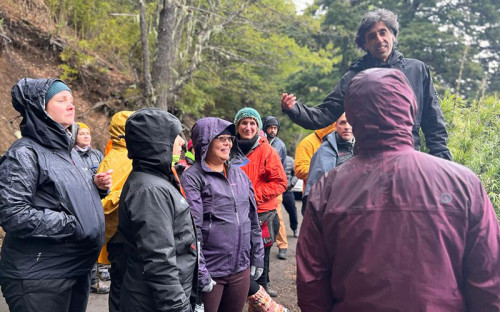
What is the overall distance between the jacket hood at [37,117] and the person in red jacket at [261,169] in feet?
7.36

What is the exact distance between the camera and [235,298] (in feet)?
10.9

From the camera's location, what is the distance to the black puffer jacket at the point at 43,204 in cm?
254

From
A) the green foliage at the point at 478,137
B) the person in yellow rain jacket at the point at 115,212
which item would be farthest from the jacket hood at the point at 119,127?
the green foliage at the point at 478,137

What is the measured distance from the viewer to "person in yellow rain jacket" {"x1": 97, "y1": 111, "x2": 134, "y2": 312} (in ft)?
8.81

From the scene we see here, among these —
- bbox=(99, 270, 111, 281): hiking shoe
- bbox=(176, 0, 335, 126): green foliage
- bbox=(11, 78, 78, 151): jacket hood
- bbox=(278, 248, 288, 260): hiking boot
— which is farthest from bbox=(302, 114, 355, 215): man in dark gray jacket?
bbox=(176, 0, 335, 126): green foliage

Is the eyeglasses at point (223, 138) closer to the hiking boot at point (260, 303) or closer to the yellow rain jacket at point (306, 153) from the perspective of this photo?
the hiking boot at point (260, 303)

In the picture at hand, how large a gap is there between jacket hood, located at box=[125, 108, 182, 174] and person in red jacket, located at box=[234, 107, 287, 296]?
2.07 m

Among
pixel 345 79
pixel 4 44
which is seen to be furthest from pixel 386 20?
pixel 4 44

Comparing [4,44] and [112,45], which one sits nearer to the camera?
[4,44]

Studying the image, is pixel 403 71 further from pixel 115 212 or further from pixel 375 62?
pixel 115 212

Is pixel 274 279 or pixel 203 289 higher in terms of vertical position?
pixel 203 289

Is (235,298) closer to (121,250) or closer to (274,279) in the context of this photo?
(121,250)

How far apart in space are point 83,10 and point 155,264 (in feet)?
36.8

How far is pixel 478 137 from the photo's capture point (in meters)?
3.94
